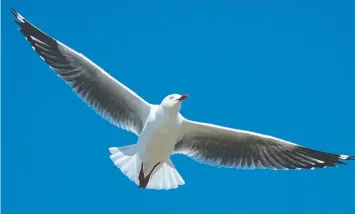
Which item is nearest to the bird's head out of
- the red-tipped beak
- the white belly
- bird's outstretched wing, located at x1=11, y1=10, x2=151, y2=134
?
the red-tipped beak

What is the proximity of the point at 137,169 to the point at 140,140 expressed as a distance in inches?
13.0

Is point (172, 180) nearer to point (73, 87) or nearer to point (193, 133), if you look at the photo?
point (193, 133)

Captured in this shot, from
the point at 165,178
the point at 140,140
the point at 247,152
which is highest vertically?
the point at 247,152

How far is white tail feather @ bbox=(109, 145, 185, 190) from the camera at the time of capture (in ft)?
17.1

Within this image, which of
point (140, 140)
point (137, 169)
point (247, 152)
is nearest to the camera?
point (140, 140)

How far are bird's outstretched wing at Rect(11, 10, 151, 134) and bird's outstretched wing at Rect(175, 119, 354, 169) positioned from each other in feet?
1.98

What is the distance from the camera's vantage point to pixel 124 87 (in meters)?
5.32

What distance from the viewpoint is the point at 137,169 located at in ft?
17.2

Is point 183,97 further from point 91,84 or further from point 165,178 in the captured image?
point 91,84

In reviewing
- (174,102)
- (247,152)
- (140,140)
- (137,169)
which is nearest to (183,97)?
(174,102)

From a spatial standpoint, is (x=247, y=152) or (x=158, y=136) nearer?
(x=158, y=136)

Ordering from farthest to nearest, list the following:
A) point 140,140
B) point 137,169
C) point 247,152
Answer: point 247,152 < point 137,169 < point 140,140

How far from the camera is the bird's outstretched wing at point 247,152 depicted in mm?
5422

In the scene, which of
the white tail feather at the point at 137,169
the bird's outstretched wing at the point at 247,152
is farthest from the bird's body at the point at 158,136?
the bird's outstretched wing at the point at 247,152
